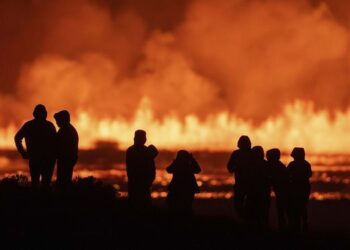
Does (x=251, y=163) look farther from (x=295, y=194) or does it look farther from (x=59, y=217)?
(x=59, y=217)

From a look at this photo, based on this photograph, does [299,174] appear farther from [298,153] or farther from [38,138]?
[38,138]

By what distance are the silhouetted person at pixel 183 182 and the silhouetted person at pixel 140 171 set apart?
0.61 metres

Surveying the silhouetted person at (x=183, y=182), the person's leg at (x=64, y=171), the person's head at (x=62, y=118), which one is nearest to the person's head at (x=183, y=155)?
the silhouetted person at (x=183, y=182)

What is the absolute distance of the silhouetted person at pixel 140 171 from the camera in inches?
1244

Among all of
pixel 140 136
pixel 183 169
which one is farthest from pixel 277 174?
pixel 140 136

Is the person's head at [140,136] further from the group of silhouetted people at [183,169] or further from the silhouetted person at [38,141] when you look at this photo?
the silhouetted person at [38,141]

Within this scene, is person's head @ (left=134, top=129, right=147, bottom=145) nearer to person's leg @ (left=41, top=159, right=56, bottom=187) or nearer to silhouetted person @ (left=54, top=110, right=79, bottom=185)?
silhouetted person @ (left=54, top=110, right=79, bottom=185)

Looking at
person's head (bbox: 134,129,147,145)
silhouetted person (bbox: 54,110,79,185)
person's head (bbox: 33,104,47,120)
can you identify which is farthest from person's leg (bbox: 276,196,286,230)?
person's head (bbox: 33,104,47,120)

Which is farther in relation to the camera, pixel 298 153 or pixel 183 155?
pixel 183 155

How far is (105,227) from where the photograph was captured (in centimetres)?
2875

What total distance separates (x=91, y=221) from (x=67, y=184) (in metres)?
3.15

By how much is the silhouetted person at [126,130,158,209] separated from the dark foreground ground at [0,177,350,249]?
1.35ft

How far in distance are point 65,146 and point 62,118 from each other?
814 millimetres

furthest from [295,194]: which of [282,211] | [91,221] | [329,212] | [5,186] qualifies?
[329,212]
